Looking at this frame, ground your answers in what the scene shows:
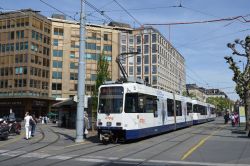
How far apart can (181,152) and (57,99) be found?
6883 centimetres

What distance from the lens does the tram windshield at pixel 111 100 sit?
1985cm

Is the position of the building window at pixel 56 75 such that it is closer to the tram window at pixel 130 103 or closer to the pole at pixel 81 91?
the pole at pixel 81 91

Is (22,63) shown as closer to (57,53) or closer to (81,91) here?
(57,53)

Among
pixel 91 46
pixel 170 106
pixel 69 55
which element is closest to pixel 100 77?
pixel 170 106

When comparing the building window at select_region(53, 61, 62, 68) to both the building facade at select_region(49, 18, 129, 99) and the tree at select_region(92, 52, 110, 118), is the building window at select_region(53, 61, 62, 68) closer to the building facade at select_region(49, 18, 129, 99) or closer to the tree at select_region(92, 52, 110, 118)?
the building facade at select_region(49, 18, 129, 99)

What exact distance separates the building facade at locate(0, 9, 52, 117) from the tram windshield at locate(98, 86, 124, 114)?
57586 mm

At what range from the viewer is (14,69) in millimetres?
77812

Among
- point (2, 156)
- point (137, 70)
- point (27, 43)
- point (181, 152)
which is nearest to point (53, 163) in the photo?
point (2, 156)

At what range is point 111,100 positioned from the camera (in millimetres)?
20141

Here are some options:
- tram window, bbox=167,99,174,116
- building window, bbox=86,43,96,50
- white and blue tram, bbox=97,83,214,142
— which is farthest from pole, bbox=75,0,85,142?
building window, bbox=86,43,96,50

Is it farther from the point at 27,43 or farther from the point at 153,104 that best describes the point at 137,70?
the point at 153,104

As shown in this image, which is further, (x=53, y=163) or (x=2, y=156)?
(x=2, y=156)

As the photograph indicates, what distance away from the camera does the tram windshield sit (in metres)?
19.8

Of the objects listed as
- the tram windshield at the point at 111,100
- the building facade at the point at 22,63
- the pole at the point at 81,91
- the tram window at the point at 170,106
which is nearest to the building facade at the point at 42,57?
the building facade at the point at 22,63
